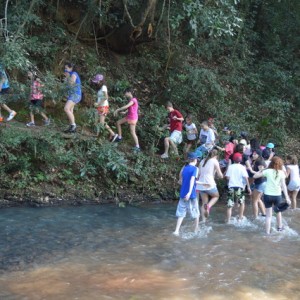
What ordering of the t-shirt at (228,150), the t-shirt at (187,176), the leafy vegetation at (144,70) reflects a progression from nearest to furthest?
→ 1. the t-shirt at (187,176)
2. the leafy vegetation at (144,70)
3. the t-shirt at (228,150)

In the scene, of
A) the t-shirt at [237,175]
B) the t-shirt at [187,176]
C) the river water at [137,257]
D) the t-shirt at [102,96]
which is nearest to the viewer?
the river water at [137,257]

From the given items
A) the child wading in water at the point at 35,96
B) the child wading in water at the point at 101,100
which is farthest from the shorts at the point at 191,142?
the child wading in water at the point at 35,96

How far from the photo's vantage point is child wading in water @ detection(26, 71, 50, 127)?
11.1 meters

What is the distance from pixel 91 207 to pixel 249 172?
13.7 feet

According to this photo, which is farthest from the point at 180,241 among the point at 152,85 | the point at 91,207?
the point at 152,85

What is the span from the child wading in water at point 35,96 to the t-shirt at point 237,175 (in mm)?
5049

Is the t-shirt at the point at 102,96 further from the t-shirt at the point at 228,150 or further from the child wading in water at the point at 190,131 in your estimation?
the t-shirt at the point at 228,150

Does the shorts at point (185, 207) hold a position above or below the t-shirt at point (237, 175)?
below

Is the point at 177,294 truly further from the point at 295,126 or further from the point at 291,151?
the point at 295,126

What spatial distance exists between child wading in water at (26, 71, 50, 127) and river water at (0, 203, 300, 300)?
2857 millimetres

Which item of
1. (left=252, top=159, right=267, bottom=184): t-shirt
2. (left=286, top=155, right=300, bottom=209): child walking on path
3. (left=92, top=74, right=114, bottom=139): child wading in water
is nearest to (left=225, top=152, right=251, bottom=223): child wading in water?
(left=252, top=159, right=267, bottom=184): t-shirt

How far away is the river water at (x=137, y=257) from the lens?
6395 millimetres

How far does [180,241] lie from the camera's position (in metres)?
8.98

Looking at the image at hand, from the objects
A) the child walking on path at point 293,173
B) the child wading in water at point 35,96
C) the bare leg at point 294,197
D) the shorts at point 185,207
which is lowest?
the bare leg at point 294,197
